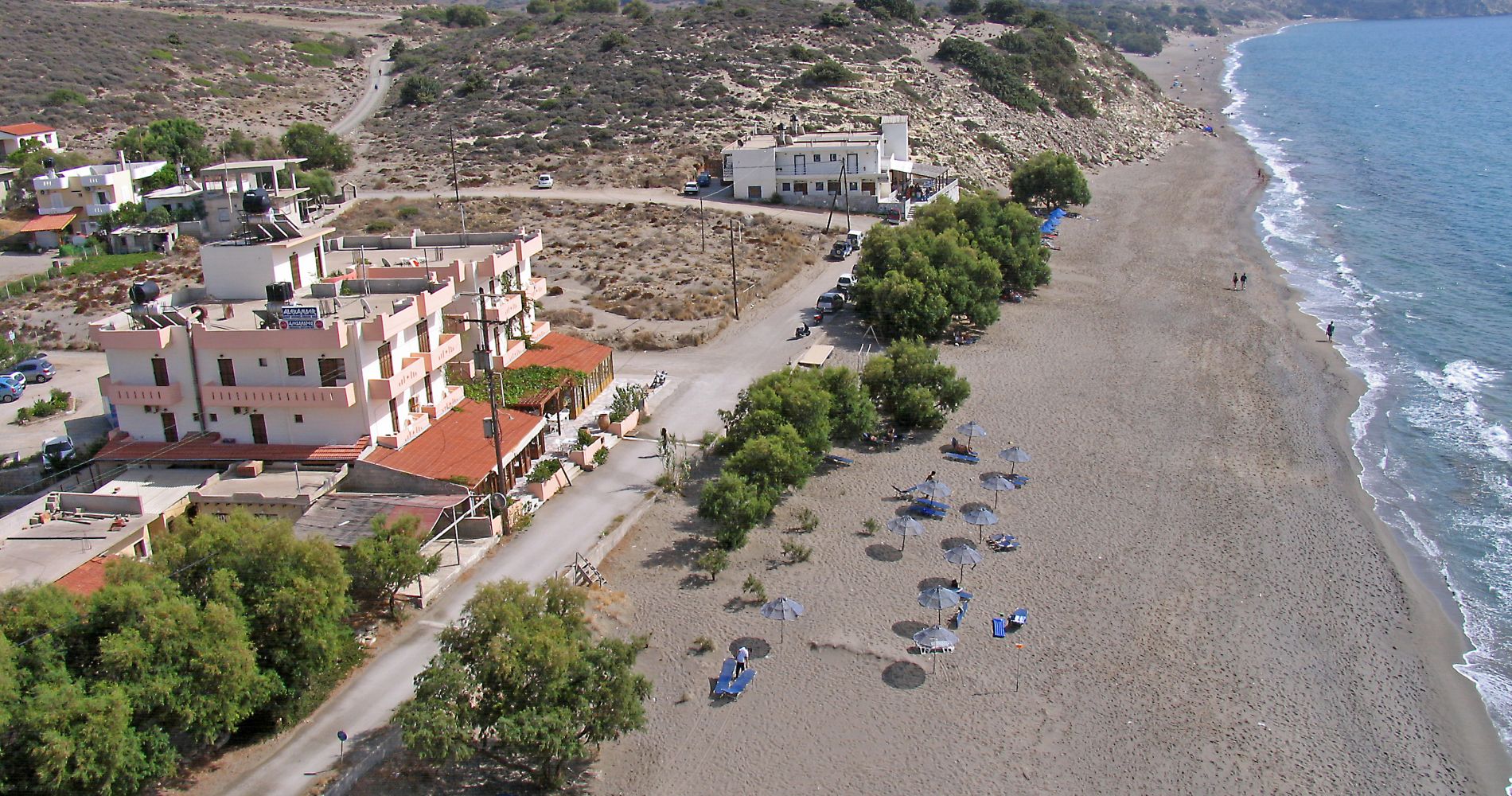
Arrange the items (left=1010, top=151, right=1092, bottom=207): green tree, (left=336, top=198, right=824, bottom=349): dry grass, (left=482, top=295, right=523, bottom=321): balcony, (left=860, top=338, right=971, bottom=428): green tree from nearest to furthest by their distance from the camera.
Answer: (left=482, top=295, right=523, bottom=321): balcony < (left=860, top=338, right=971, bottom=428): green tree < (left=336, top=198, right=824, bottom=349): dry grass < (left=1010, top=151, right=1092, bottom=207): green tree

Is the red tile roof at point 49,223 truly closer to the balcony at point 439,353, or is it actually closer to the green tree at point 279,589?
the balcony at point 439,353

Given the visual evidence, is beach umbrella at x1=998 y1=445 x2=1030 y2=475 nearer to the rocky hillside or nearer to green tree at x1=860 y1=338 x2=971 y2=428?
green tree at x1=860 y1=338 x2=971 y2=428

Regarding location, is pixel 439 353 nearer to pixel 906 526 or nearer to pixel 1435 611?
pixel 906 526

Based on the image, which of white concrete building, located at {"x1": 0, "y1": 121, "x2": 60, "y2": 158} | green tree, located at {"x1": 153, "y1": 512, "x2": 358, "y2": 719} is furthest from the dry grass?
green tree, located at {"x1": 153, "y1": 512, "x2": 358, "y2": 719}

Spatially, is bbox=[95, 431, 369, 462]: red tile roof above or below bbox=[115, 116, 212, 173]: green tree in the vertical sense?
below

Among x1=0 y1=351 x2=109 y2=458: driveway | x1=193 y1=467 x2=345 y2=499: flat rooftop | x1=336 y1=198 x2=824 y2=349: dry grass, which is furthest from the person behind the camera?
x1=336 y1=198 x2=824 y2=349: dry grass

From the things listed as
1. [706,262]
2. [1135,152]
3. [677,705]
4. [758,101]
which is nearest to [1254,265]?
[706,262]

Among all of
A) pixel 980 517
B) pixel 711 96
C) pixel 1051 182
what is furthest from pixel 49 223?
pixel 1051 182
